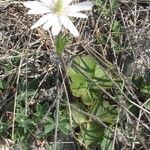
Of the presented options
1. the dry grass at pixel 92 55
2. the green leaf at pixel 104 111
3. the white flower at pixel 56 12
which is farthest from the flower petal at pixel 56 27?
the green leaf at pixel 104 111

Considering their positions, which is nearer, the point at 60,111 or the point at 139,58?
the point at 60,111

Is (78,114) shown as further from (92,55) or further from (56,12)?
(56,12)

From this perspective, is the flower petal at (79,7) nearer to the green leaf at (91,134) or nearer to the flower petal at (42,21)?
the flower petal at (42,21)

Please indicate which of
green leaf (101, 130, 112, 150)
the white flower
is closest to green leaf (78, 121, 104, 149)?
green leaf (101, 130, 112, 150)

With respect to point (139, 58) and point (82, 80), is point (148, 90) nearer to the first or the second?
point (139, 58)

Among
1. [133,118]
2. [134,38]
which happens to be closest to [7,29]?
[134,38]

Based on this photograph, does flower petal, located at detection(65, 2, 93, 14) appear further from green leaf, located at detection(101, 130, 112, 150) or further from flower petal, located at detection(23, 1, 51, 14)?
green leaf, located at detection(101, 130, 112, 150)

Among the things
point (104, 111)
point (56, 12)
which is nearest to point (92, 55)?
point (104, 111)

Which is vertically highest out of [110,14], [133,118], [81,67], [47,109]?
[110,14]

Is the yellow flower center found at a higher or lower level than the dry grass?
higher
